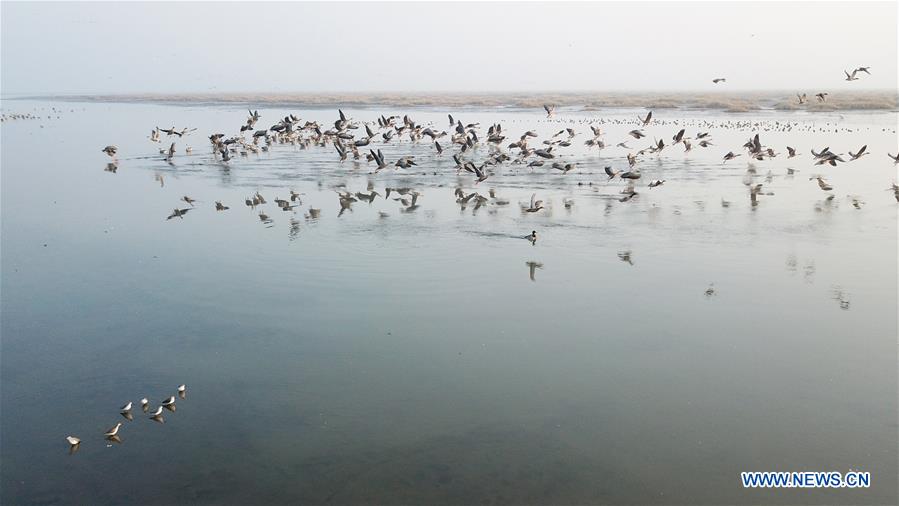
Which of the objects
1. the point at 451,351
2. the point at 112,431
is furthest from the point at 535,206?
the point at 112,431

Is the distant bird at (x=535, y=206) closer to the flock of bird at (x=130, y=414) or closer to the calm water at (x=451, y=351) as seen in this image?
the calm water at (x=451, y=351)

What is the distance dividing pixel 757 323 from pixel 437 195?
11916mm

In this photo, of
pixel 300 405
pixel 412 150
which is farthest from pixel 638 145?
pixel 300 405

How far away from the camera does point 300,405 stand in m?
8.22

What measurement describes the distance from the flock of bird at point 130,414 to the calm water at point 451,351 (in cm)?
10

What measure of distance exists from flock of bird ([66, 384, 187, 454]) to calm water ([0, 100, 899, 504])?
4.1 inches

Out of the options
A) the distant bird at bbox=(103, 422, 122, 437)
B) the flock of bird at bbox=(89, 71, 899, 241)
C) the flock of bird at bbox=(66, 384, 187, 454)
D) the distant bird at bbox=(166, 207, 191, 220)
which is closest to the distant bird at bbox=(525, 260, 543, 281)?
the flock of bird at bbox=(89, 71, 899, 241)

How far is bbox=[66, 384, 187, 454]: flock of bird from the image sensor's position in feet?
24.4

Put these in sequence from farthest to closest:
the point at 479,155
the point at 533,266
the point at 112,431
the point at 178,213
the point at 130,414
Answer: the point at 479,155 < the point at 178,213 < the point at 533,266 < the point at 130,414 < the point at 112,431

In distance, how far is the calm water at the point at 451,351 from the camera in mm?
7020

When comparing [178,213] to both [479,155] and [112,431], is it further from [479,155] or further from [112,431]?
[479,155]

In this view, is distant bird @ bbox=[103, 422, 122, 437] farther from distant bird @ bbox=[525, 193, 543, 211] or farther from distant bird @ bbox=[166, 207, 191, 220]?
distant bird @ bbox=[525, 193, 543, 211]

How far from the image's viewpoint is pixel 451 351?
9570 mm

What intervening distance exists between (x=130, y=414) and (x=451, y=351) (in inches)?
149
